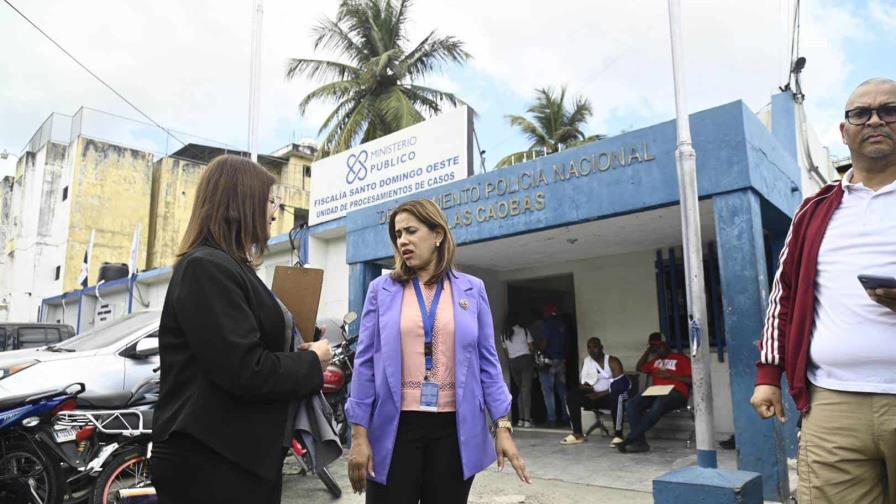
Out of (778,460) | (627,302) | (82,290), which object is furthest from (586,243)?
(82,290)

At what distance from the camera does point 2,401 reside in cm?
444

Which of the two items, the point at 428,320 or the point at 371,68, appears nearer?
the point at 428,320

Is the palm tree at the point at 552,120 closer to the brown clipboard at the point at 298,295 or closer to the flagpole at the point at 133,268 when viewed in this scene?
the flagpole at the point at 133,268

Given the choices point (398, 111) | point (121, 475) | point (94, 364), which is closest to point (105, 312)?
point (398, 111)

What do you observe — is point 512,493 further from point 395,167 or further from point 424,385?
point 395,167

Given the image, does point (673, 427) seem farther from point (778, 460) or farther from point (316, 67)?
point (316, 67)

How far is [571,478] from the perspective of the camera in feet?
19.0

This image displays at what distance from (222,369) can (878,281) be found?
6.45ft

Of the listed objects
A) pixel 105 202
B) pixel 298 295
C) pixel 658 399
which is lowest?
pixel 658 399

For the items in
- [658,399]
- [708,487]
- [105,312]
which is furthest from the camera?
[105,312]

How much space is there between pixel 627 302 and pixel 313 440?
25.0ft

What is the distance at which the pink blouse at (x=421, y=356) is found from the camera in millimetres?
2311

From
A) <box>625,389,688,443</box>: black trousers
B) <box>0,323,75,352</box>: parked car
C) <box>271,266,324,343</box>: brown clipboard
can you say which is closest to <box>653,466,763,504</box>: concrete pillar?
<box>271,266,324,343</box>: brown clipboard

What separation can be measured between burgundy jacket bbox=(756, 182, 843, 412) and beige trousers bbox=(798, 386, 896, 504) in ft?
0.49
